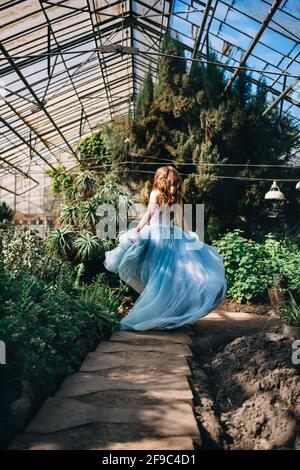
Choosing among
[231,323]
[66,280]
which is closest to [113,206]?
[66,280]

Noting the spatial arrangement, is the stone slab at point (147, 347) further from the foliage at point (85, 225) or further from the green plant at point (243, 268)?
the green plant at point (243, 268)

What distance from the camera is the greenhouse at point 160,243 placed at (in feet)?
7.78

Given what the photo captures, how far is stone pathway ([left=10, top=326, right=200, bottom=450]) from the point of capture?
6.41ft

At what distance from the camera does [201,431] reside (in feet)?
7.17

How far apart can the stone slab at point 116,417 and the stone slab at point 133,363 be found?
0.58m

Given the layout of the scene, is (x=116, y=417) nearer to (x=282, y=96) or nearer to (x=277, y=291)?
(x=277, y=291)

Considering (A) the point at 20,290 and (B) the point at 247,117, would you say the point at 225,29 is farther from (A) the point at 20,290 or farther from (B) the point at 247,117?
(A) the point at 20,290

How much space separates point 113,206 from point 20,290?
13.7 feet

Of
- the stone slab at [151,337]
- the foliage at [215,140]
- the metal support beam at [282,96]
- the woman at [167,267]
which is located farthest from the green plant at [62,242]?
the metal support beam at [282,96]

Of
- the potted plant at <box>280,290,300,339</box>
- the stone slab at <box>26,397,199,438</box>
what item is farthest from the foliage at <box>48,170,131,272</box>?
the stone slab at <box>26,397,199,438</box>

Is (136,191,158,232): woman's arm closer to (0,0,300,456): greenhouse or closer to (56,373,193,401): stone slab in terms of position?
(0,0,300,456): greenhouse

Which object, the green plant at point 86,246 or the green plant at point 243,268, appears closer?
the green plant at point 86,246

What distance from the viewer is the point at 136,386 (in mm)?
2689

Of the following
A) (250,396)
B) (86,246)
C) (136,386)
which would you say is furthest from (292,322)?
(86,246)
